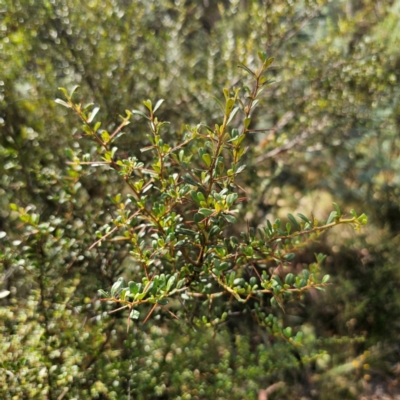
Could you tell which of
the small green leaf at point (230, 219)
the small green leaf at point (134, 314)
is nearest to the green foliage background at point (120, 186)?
the small green leaf at point (134, 314)

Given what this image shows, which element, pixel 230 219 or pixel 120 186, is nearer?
pixel 230 219

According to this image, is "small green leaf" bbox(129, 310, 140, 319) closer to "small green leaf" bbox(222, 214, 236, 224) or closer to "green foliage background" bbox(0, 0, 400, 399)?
"small green leaf" bbox(222, 214, 236, 224)

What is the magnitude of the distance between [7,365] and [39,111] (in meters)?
1.52

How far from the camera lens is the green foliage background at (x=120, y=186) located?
5.91 feet

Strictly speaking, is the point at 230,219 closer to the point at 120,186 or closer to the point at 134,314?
the point at 134,314

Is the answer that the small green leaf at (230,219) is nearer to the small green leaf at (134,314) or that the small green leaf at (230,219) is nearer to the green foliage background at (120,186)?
the small green leaf at (134,314)

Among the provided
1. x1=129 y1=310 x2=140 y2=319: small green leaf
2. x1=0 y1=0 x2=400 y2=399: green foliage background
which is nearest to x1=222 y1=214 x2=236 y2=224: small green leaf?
x1=129 y1=310 x2=140 y2=319: small green leaf

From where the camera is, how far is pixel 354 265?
13.2 feet

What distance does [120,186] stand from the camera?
2.16 meters

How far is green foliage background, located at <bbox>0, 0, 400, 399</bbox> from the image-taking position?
180 centimetres

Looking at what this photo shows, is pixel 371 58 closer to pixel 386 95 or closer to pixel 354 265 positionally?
pixel 386 95

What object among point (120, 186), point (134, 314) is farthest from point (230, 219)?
point (120, 186)

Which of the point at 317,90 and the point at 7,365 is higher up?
the point at 317,90

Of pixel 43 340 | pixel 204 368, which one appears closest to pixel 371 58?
pixel 204 368
